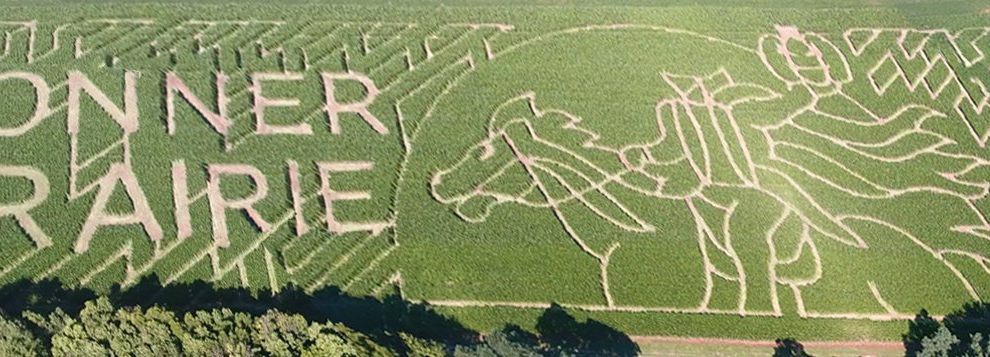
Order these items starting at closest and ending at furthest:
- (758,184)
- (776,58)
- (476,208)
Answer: (476,208)
(758,184)
(776,58)

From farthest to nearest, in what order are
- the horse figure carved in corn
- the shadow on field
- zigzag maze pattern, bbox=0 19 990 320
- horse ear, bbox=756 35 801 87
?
horse ear, bbox=756 35 801 87 → the horse figure carved in corn → zigzag maze pattern, bbox=0 19 990 320 → the shadow on field

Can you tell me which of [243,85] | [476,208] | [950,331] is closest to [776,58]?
[950,331]

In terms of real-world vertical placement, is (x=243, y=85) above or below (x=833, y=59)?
below

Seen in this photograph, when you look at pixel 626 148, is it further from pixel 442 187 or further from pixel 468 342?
pixel 468 342

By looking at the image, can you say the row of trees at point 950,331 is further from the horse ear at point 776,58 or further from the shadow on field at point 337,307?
the horse ear at point 776,58

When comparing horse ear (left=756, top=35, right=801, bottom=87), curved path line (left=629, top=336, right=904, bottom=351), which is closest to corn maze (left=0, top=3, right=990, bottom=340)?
horse ear (left=756, top=35, right=801, bottom=87)

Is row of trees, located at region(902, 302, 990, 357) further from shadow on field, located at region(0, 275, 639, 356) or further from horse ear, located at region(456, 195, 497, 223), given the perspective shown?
horse ear, located at region(456, 195, 497, 223)

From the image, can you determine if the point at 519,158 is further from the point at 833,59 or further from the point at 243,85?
the point at 833,59
